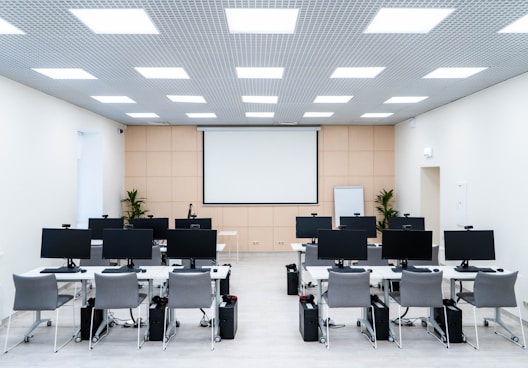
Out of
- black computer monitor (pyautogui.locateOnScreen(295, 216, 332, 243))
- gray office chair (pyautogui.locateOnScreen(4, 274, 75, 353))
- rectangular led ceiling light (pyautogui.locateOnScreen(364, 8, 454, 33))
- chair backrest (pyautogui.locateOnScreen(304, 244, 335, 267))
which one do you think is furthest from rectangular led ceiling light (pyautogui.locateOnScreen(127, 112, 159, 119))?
rectangular led ceiling light (pyautogui.locateOnScreen(364, 8, 454, 33))

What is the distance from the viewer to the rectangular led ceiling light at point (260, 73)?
5.53m

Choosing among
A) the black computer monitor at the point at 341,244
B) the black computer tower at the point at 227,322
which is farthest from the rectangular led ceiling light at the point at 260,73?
the black computer tower at the point at 227,322

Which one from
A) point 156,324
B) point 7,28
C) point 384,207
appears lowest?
point 156,324

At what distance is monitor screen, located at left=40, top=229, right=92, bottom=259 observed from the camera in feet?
17.8

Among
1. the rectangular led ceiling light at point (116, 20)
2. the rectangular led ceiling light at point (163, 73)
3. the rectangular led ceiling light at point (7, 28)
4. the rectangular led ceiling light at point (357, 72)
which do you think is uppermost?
the rectangular led ceiling light at point (357, 72)

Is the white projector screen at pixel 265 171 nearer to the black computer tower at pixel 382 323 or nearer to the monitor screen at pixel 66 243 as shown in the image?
the monitor screen at pixel 66 243

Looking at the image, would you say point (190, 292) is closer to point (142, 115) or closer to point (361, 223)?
point (361, 223)

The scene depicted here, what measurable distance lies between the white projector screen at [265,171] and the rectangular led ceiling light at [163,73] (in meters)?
5.37

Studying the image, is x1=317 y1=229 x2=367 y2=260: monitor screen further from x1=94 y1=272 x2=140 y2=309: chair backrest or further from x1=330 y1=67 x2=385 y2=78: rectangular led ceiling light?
x1=94 y1=272 x2=140 y2=309: chair backrest

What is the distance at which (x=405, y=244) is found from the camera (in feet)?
18.0

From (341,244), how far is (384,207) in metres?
6.04

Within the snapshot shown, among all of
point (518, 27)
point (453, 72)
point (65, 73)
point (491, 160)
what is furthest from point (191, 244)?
point (491, 160)

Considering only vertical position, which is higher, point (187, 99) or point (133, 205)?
point (187, 99)

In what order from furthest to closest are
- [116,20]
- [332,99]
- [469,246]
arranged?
[332,99], [469,246], [116,20]
